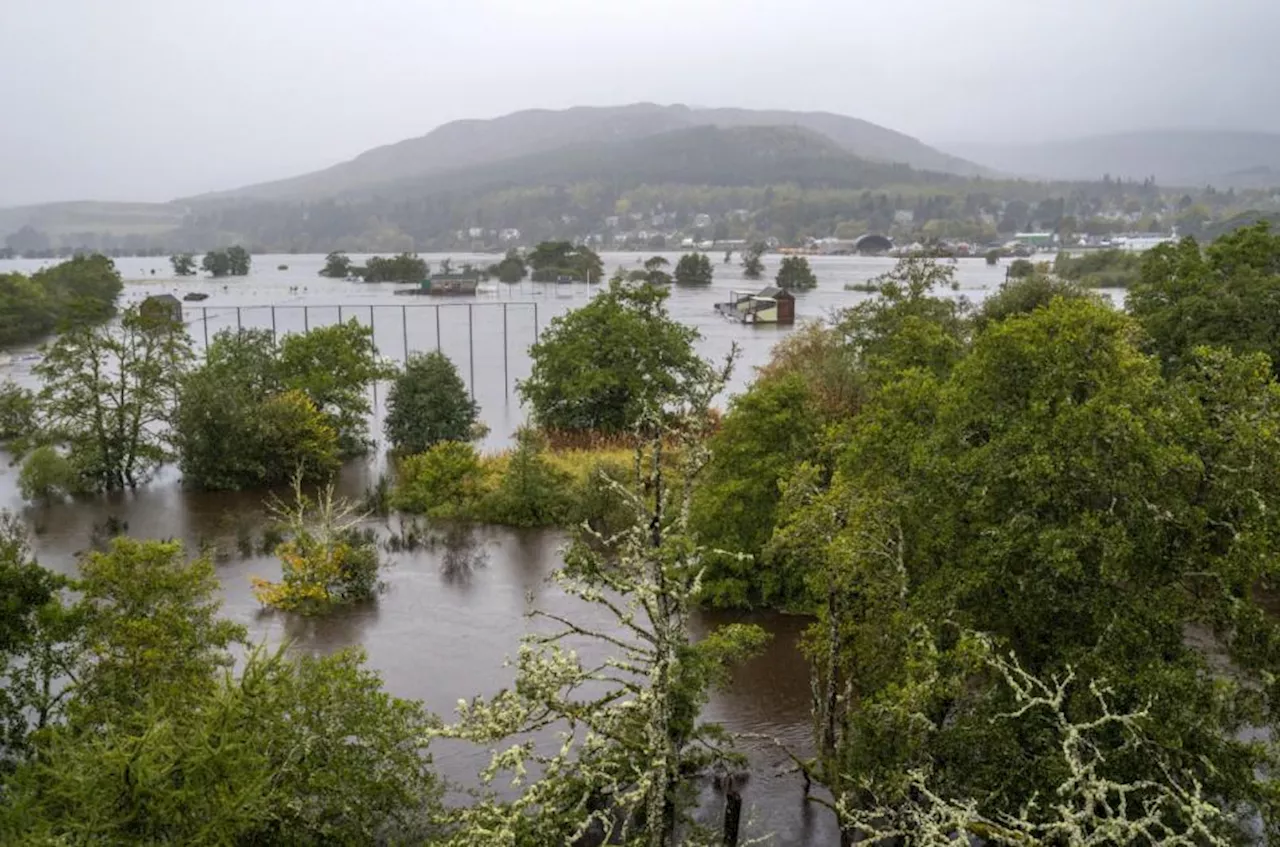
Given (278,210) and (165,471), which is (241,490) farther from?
(278,210)

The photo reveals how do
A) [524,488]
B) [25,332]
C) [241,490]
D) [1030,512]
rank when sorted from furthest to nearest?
[25,332] → [241,490] → [524,488] → [1030,512]

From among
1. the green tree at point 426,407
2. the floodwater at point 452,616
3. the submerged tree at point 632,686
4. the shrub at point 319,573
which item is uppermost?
the submerged tree at point 632,686

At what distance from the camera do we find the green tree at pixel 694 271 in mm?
72250

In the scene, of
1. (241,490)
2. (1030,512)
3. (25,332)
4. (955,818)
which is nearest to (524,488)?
(241,490)

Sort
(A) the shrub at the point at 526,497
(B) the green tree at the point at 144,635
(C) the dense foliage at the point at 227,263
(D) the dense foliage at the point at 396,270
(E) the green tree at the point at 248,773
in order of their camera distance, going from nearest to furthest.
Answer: (E) the green tree at the point at 248,773 < (B) the green tree at the point at 144,635 < (A) the shrub at the point at 526,497 < (D) the dense foliage at the point at 396,270 < (C) the dense foliage at the point at 227,263

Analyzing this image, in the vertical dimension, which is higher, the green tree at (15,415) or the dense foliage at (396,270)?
the dense foliage at (396,270)

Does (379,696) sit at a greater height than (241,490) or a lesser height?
greater

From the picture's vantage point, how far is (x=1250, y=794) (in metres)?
7.26

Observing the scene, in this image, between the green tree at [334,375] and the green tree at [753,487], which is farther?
the green tree at [334,375]

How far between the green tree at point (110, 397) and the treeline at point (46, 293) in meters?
18.3

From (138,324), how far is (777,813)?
20418 millimetres

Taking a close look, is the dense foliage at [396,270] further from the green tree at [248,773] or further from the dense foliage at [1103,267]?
the green tree at [248,773]

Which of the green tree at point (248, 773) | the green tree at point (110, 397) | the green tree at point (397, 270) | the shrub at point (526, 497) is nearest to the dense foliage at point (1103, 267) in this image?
the shrub at point (526, 497)

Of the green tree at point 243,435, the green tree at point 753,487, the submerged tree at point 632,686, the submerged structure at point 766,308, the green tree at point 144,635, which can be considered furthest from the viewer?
the submerged structure at point 766,308
